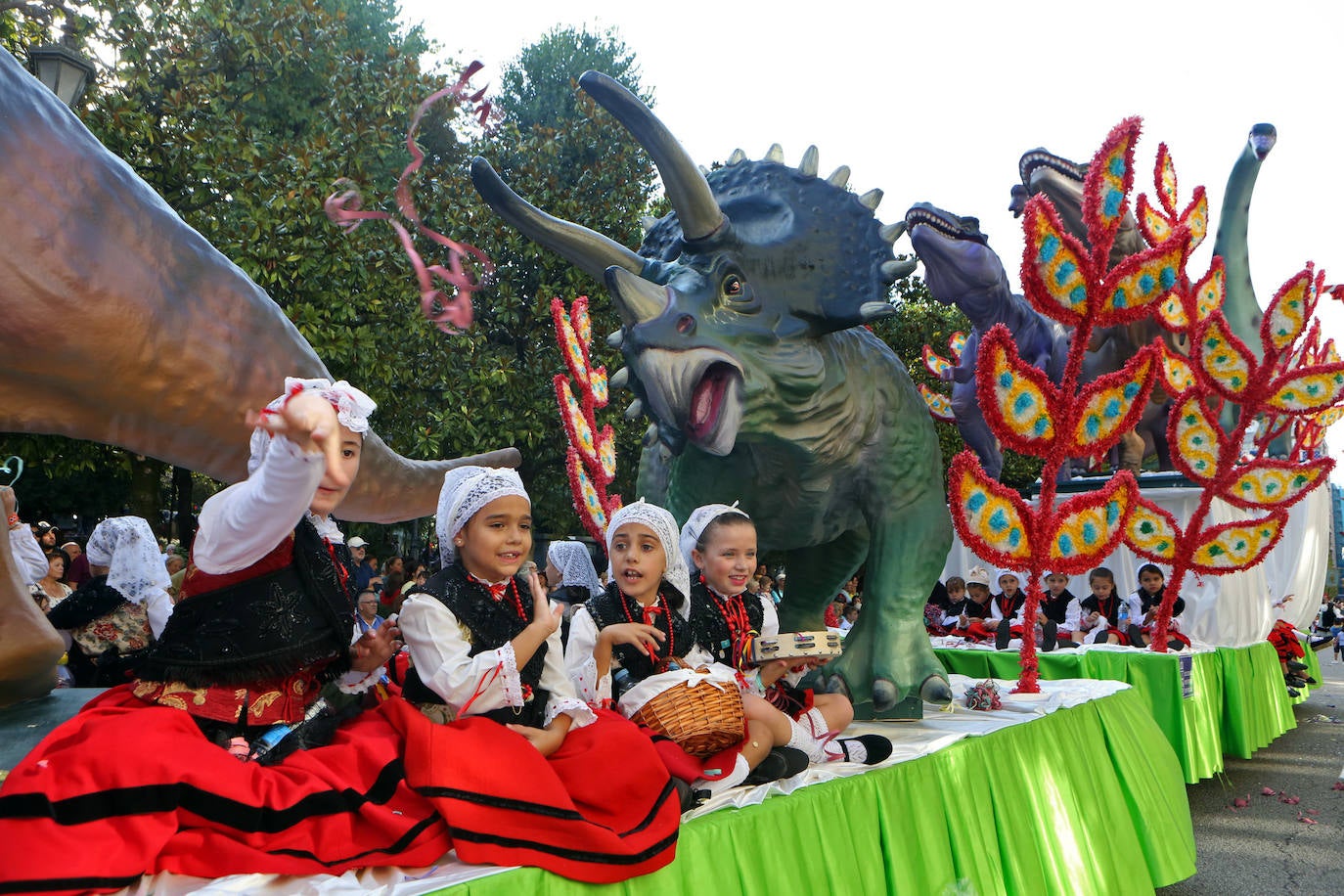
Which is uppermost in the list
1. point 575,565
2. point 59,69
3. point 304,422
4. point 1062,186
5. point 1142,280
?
point 1062,186

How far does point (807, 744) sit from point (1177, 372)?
3916mm

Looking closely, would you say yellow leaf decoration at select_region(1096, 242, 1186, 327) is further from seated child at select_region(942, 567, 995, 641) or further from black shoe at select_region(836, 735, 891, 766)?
Answer: seated child at select_region(942, 567, 995, 641)

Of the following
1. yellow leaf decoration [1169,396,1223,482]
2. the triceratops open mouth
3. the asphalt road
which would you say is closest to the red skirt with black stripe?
the triceratops open mouth

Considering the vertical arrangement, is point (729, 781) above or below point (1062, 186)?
below

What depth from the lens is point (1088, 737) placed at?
291 centimetres

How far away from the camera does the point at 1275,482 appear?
15.7ft

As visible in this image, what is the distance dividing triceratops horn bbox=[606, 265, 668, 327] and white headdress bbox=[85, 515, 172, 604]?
5.56 ft

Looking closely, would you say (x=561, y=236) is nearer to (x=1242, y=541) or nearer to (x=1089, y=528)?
(x=1089, y=528)

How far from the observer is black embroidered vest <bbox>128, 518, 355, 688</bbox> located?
54.7 inches

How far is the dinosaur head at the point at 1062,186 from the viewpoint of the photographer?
5.21 meters

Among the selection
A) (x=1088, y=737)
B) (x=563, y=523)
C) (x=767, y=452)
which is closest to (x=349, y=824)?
(x=767, y=452)

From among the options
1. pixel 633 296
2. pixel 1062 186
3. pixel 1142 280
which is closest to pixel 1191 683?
pixel 1142 280

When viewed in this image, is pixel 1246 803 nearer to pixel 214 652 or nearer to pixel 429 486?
pixel 429 486

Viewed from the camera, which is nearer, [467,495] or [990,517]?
[467,495]
